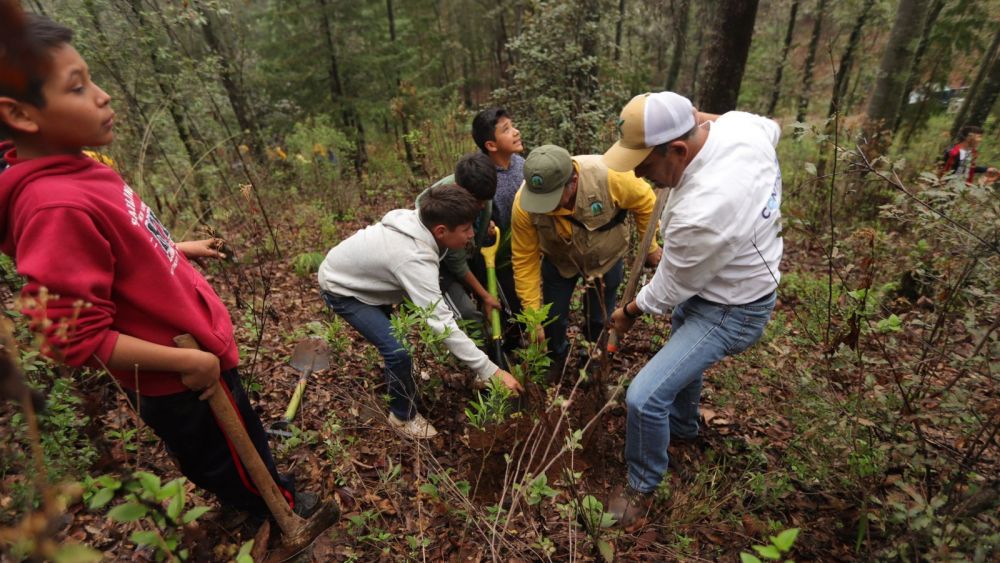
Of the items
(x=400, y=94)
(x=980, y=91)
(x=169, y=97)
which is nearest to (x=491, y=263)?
(x=169, y=97)

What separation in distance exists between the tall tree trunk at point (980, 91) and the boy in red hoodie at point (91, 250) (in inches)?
408

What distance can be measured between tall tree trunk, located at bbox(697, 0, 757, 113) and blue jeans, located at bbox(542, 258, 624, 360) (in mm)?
2029

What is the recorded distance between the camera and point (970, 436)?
1.91 meters

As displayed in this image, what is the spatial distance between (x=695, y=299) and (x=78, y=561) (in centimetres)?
237

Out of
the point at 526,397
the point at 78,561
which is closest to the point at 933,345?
the point at 526,397

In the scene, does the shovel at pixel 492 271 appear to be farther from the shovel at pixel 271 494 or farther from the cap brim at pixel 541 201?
the shovel at pixel 271 494

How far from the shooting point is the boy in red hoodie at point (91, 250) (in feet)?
4.29

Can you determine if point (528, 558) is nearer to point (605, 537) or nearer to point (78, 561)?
point (605, 537)

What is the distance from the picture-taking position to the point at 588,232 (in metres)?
3.05

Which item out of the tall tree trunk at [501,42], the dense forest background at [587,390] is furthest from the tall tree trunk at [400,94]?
the tall tree trunk at [501,42]

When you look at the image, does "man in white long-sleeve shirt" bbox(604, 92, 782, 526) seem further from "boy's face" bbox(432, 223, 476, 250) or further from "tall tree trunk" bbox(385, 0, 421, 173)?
"tall tree trunk" bbox(385, 0, 421, 173)

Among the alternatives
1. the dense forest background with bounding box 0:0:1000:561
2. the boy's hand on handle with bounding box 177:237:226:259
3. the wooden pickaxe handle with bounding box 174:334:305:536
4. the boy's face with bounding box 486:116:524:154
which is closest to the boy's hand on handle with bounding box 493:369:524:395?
the dense forest background with bounding box 0:0:1000:561

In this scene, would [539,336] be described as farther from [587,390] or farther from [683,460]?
[683,460]

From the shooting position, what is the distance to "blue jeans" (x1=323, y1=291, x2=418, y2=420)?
2807 millimetres
